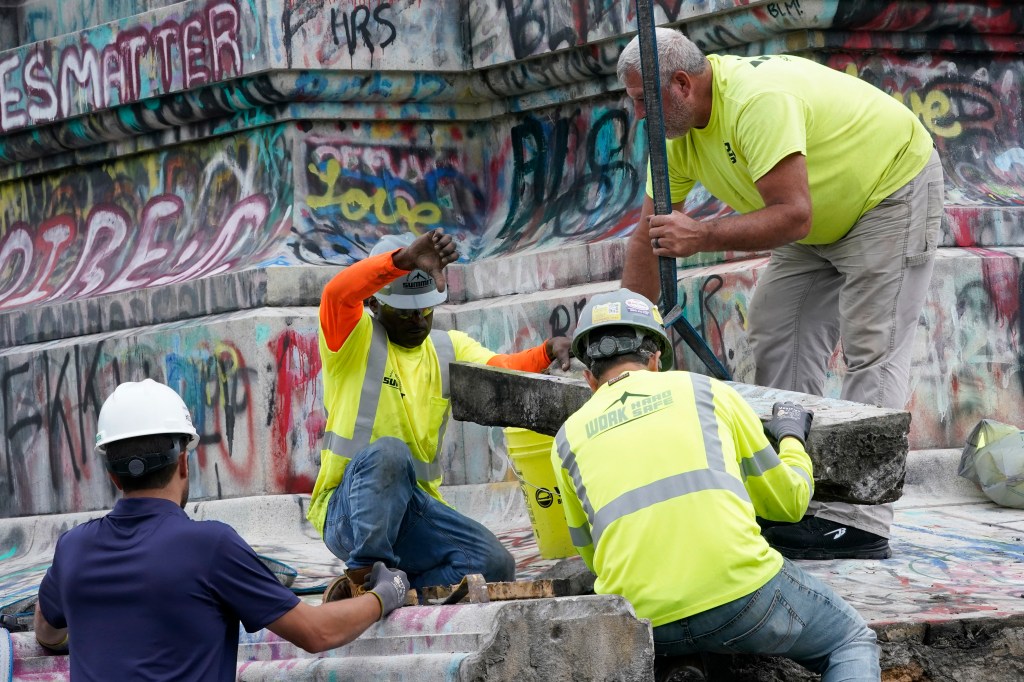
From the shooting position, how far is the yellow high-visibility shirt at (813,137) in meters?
5.73

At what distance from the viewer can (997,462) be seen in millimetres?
7133

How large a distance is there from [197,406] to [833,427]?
4.41 meters

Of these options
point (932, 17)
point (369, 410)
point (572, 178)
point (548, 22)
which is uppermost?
point (548, 22)

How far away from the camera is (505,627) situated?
13.8 ft

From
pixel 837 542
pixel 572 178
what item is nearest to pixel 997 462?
pixel 837 542

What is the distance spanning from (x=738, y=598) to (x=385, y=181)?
5.39 meters

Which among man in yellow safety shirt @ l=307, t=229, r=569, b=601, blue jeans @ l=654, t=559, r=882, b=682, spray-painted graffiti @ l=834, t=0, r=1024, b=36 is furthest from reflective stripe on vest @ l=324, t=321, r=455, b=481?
spray-painted graffiti @ l=834, t=0, r=1024, b=36

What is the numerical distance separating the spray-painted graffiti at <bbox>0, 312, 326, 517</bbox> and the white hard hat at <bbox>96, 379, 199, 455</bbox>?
3936 millimetres

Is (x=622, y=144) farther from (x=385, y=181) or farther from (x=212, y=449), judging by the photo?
(x=212, y=449)

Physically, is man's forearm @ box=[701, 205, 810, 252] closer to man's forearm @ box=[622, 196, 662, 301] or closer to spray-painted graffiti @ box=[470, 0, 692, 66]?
man's forearm @ box=[622, 196, 662, 301]

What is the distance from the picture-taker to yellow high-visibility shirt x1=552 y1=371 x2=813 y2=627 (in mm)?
4199

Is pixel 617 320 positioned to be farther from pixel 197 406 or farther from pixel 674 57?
pixel 197 406

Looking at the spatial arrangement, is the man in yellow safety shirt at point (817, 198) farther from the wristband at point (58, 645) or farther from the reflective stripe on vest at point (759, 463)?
the wristband at point (58, 645)

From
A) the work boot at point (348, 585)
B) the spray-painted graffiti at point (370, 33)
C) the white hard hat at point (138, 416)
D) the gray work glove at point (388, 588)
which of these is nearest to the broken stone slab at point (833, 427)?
the work boot at point (348, 585)
